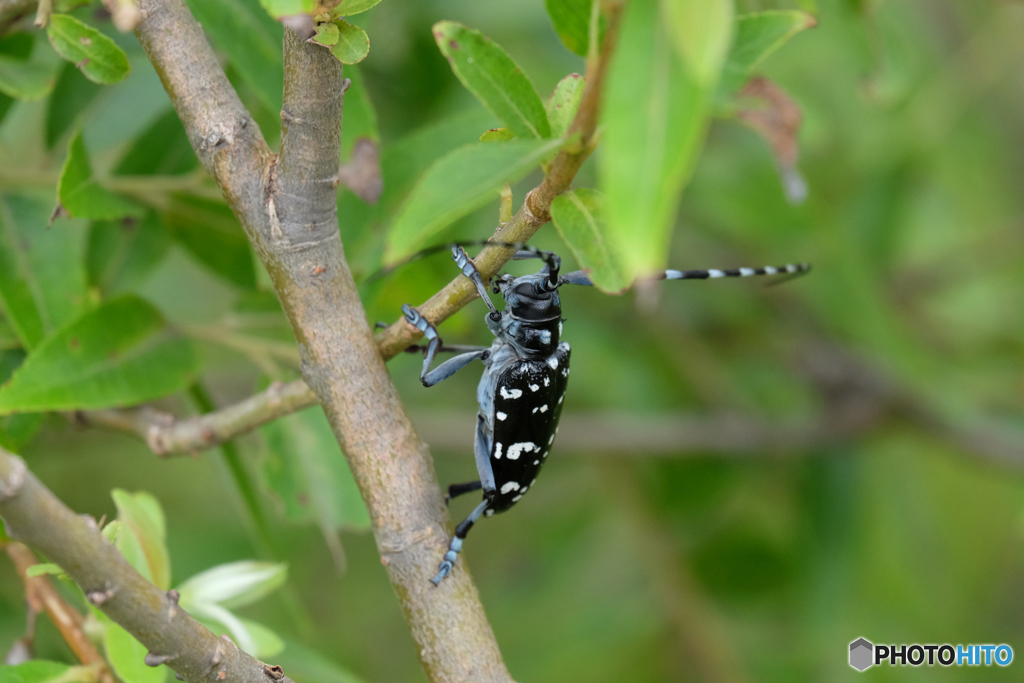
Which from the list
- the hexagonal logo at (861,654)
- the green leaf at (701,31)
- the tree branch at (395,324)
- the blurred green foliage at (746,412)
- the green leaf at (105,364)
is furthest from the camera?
the blurred green foliage at (746,412)

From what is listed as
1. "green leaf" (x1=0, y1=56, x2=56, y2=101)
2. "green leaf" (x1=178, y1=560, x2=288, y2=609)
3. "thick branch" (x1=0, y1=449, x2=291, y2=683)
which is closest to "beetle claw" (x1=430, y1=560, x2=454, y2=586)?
"thick branch" (x1=0, y1=449, x2=291, y2=683)

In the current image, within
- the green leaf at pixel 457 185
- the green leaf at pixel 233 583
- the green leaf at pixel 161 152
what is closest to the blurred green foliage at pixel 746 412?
the green leaf at pixel 161 152

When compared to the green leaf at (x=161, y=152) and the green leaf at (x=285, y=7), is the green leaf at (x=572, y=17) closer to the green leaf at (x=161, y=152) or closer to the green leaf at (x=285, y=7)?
the green leaf at (x=285, y=7)

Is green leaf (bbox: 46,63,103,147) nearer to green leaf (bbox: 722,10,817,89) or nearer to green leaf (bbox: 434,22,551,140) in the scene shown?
green leaf (bbox: 434,22,551,140)

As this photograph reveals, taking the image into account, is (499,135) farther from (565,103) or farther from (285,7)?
(285,7)

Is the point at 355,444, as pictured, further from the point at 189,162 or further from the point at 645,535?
the point at 645,535

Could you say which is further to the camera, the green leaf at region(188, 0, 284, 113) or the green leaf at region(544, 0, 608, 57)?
the green leaf at region(188, 0, 284, 113)
